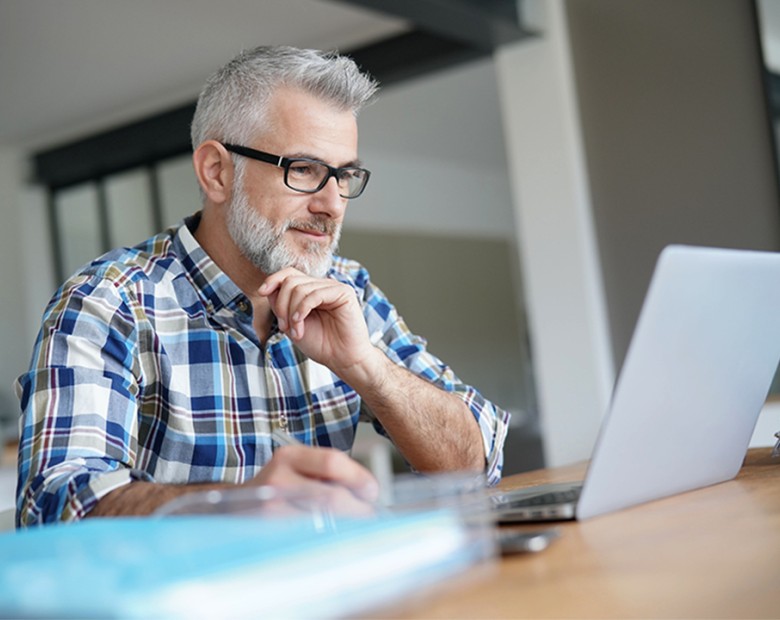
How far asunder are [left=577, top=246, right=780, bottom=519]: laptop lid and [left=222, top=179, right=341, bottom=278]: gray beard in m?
0.75

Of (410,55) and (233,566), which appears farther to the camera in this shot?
(410,55)

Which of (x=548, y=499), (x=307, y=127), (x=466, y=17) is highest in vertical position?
(x=466, y=17)

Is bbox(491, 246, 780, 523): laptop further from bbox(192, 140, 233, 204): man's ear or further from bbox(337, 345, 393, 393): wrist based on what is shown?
bbox(192, 140, 233, 204): man's ear

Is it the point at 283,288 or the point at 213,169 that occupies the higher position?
the point at 213,169

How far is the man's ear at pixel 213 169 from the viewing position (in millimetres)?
1735

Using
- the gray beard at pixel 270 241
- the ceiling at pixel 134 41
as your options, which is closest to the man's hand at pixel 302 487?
the gray beard at pixel 270 241

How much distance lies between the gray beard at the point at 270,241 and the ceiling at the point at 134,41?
3.05 m

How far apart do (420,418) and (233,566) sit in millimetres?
1099

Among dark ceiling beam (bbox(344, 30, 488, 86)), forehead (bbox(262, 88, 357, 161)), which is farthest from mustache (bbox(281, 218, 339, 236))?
dark ceiling beam (bbox(344, 30, 488, 86))

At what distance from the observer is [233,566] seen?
0.46 meters

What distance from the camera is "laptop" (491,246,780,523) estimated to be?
91 centimetres

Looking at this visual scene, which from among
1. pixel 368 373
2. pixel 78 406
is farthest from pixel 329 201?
pixel 78 406

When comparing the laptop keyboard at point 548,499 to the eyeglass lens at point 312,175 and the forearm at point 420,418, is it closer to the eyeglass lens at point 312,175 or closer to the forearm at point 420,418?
the forearm at point 420,418

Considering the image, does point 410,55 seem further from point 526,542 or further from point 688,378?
point 526,542
